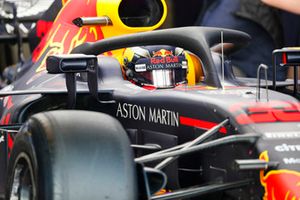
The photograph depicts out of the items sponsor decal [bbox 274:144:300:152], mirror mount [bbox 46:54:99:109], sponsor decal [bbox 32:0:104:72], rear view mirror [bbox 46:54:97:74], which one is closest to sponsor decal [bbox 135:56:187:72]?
mirror mount [bbox 46:54:99:109]

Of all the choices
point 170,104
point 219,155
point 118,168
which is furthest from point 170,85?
point 118,168

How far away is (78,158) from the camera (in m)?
4.18

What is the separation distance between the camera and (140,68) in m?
5.57

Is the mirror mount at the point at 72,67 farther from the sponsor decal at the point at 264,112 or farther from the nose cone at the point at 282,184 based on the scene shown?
the nose cone at the point at 282,184

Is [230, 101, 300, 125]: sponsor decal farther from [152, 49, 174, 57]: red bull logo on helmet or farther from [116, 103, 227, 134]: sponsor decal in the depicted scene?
[152, 49, 174, 57]: red bull logo on helmet

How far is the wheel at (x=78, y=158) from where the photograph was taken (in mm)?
4129

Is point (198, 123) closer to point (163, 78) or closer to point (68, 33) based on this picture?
point (163, 78)

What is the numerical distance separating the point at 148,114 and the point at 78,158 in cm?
98

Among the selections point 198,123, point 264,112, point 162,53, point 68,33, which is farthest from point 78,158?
point 68,33

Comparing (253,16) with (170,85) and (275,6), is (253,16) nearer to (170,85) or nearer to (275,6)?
(275,6)

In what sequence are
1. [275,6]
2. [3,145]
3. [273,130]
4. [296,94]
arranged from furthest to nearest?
[275,6] < [3,145] < [296,94] < [273,130]

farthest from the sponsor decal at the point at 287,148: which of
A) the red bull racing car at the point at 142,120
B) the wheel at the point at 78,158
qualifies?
the wheel at the point at 78,158

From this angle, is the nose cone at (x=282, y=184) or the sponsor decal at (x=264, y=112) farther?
the sponsor decal at (x=264, y=112)

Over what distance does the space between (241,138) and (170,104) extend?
65 cm
